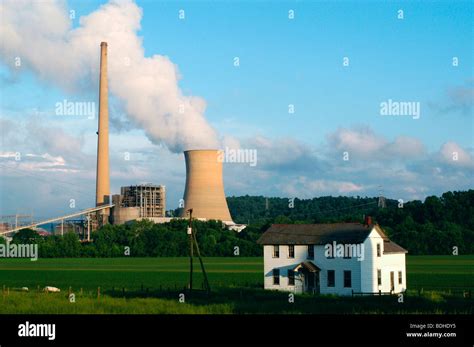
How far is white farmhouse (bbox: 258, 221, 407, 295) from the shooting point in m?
41.6

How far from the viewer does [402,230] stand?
328ft

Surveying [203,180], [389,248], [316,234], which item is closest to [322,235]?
[316,234]

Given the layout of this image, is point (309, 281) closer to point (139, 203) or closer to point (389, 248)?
point (389, 248)

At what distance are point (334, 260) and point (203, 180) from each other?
152 ft

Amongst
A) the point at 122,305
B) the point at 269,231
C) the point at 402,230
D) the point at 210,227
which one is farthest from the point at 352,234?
the point at 210,227

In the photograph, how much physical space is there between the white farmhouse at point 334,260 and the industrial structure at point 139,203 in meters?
76.4

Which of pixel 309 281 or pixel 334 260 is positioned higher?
pixel 334 260

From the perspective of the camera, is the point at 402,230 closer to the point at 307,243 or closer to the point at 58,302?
the point at 307,243

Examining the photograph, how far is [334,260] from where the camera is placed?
42469mm

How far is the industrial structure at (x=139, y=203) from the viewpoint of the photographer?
12004 cm

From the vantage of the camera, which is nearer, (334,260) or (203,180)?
(334,260)

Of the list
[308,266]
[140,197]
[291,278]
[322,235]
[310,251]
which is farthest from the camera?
[140,197]

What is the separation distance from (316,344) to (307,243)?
1104 inches

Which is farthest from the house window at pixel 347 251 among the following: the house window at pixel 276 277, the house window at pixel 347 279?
the house window at pixel 276 277
